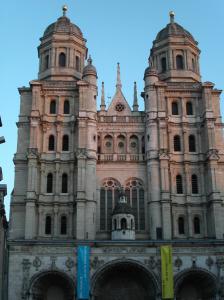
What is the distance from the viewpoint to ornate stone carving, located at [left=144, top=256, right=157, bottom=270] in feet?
125

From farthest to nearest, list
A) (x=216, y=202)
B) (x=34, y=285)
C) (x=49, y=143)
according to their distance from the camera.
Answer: (x=49, y=143) < (x=216, y=202) < (x=34, y=285)

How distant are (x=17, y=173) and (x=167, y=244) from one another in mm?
14466

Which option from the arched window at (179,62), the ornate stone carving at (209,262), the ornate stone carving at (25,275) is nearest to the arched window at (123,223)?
the ornate stone carving at (209,262)

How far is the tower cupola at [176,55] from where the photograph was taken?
51.0 metres

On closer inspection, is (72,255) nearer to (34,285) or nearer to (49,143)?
(34,285)

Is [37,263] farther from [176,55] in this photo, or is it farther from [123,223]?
[176,55]

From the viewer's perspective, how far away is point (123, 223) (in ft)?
137

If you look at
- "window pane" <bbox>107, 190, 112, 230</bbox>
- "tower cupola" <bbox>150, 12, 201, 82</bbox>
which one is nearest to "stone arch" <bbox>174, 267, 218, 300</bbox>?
"window pane" <bbox>107, 190, 112, 230</bbox>

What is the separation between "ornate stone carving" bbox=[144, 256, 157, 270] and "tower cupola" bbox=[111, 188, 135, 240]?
3.41m

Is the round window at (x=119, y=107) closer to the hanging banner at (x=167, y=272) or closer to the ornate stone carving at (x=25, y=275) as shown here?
the hanging banner at (x=167, y=272)

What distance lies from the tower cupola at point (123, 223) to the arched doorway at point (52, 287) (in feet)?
17.7

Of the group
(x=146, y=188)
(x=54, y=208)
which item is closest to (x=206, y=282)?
(x=146, y=188)

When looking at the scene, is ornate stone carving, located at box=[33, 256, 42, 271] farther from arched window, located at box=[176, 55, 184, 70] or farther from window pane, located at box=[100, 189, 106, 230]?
arched window, located at box=[176, 55, 184, 70]

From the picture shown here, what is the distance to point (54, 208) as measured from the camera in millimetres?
A: 44031
